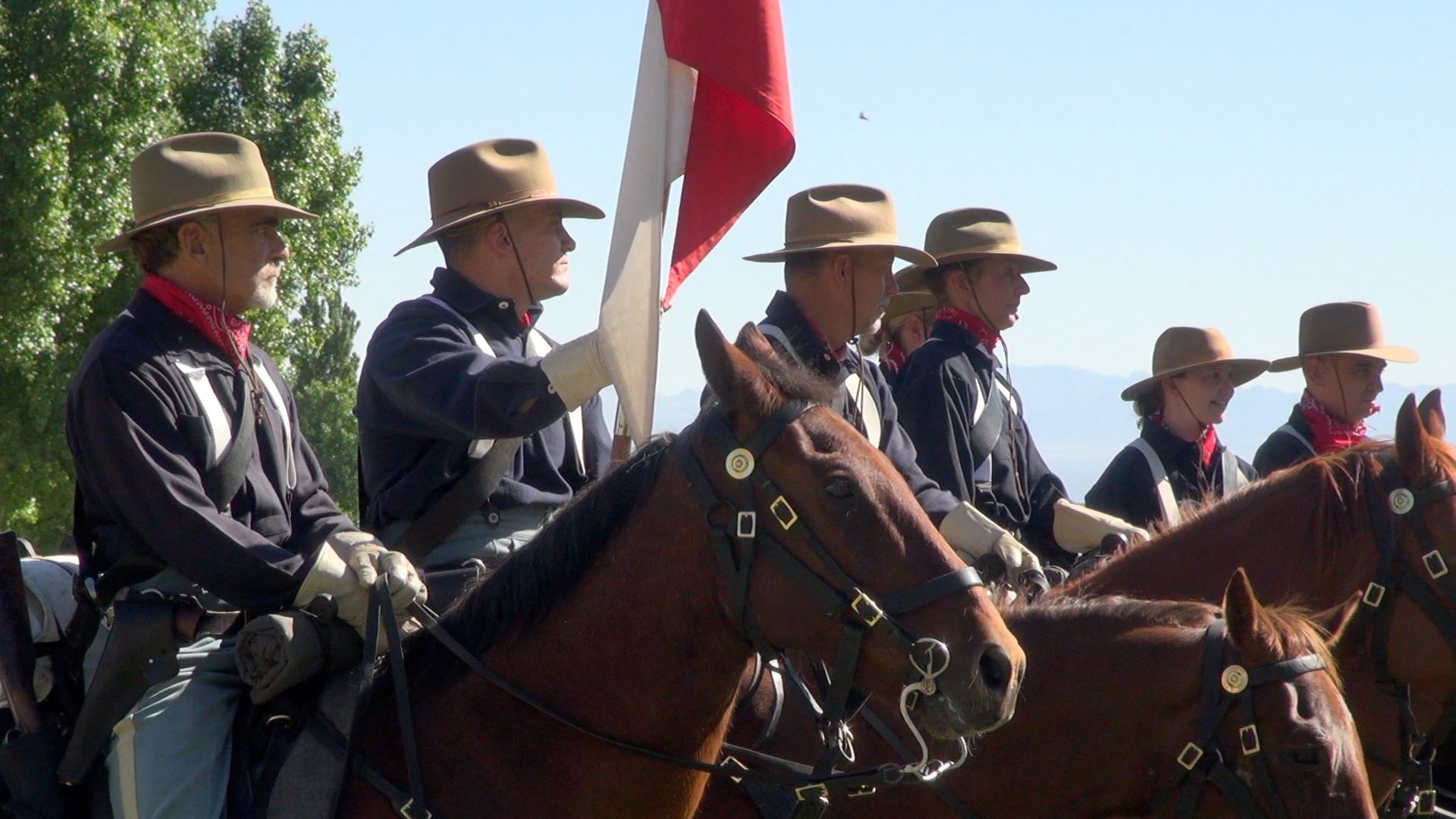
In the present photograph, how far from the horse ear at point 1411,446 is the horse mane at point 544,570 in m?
3.25

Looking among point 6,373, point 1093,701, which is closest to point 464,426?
point 1093,701

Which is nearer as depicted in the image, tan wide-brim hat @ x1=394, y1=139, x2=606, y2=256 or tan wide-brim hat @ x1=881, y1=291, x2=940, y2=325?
tan wide-brim hat @ x1=394, y1=139, x2=606, y2=256

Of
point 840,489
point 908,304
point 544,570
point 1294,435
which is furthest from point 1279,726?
point 908,304

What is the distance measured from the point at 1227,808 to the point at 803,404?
6.18ft

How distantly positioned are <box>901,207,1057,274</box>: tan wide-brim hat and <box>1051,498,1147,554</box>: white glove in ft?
4.81

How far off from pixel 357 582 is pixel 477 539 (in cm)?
96

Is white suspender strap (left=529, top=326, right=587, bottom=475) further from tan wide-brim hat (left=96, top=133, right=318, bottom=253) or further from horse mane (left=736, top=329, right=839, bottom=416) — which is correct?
horse mane (left=736, top=329, right=839, bottom=416)

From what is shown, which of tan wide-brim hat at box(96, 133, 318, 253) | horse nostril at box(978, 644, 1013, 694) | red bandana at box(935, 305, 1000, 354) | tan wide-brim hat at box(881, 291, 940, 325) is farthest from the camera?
tan wide-brim hat at box(881, 291, 940, 325)

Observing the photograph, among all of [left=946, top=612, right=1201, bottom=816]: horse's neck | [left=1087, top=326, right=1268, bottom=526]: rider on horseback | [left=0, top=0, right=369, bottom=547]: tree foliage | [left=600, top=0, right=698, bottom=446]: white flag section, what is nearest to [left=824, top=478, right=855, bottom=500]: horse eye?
[left=600, top=0, right=698, bottom=446]: white flag section

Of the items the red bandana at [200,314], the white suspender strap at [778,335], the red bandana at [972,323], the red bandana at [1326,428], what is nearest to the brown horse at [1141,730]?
the white suspender strap at [778,335]

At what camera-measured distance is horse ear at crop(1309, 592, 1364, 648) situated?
5098mm

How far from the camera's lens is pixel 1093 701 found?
483cm

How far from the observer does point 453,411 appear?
15.3 feet

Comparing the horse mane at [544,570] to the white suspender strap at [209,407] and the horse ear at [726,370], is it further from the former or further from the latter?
the white suspender strap at [209,407]
